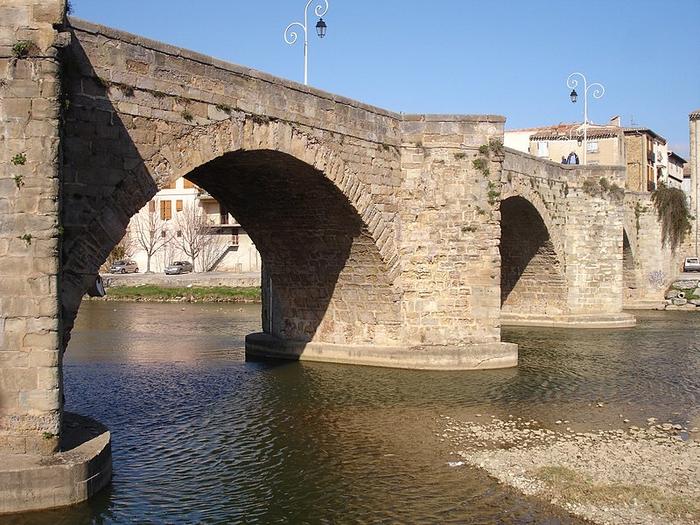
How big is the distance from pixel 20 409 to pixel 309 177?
7793 mm

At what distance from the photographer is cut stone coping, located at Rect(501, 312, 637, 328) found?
2597 centimetres

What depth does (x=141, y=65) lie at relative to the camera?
1025 cm

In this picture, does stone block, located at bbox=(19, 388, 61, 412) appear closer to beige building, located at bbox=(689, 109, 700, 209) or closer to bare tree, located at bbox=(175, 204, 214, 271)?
bare tree, located at bbox=(175, 204, 214, 271)

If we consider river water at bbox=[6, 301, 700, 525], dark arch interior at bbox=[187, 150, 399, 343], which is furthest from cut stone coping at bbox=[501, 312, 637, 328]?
dark arch interior at bbox=[187, 150, 399, 343]

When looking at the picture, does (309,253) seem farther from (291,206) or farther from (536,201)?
(536,201)

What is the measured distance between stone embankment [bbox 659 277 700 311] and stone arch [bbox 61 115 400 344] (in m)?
20.5

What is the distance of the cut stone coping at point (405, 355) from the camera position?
16.3 metres

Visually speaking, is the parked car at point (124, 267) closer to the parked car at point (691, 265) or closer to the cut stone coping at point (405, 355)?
the parked car at point (691, 265)

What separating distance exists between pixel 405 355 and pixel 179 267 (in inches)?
1393

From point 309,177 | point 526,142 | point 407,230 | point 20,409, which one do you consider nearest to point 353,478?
point 20,409

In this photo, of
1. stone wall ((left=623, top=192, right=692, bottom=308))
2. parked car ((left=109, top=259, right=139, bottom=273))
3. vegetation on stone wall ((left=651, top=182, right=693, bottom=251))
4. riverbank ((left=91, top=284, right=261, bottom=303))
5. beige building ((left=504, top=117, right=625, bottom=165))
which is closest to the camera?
vegetation on stone wall ((left=651, top=182, right=693, bottom=251))

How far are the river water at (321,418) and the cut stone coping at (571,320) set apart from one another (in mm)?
3499

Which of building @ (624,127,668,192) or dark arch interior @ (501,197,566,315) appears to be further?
building @ (624,127,668,192)

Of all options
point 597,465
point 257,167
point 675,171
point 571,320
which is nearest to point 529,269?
point 571,320
